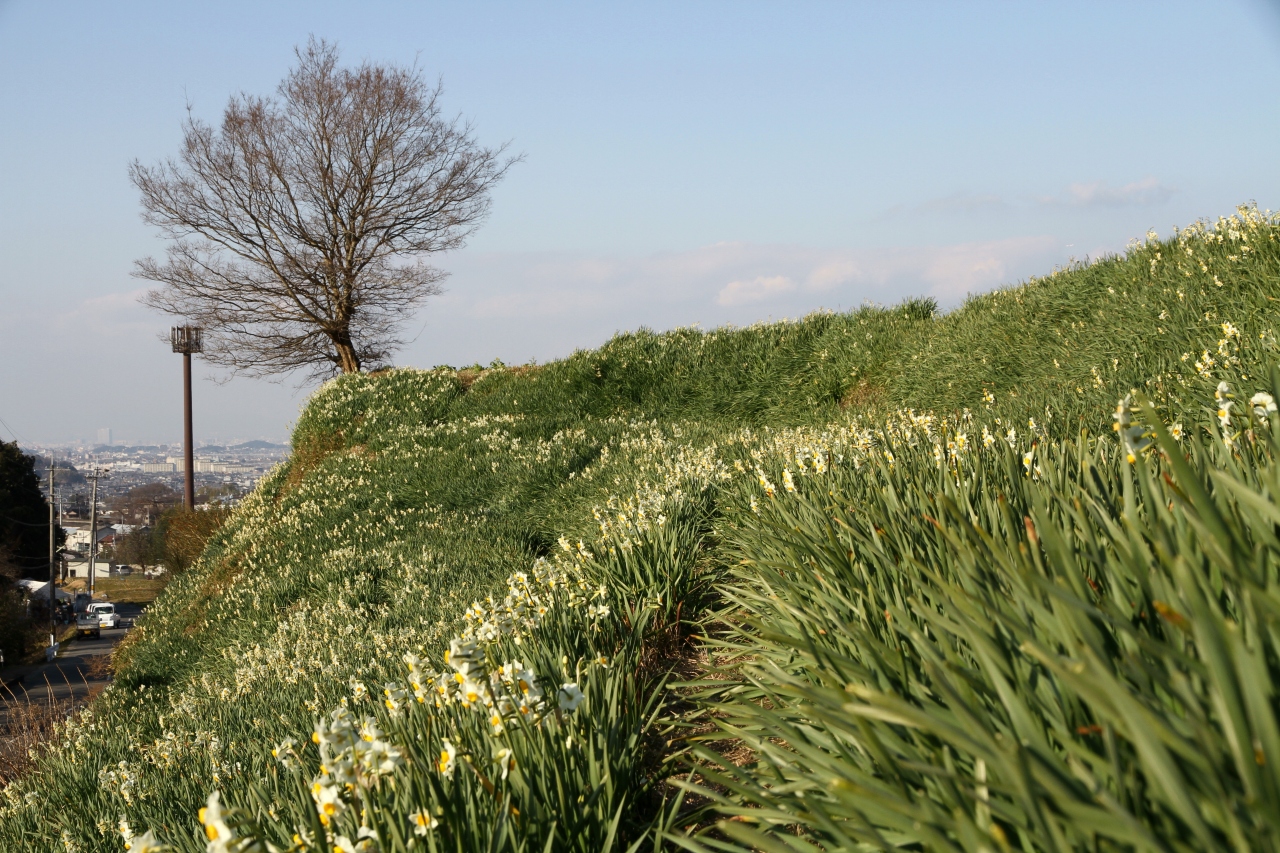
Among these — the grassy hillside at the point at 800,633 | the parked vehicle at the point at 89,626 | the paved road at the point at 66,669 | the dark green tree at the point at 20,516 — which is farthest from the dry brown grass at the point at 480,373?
the parked vehicle at the point at 89,626

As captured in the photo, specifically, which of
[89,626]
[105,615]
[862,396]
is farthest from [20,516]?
[862,396]

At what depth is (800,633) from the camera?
119 inches

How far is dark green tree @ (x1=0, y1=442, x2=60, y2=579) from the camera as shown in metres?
46.7

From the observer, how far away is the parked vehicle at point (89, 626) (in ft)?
180

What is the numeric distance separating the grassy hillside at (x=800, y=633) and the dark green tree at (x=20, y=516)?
45623 millimetres

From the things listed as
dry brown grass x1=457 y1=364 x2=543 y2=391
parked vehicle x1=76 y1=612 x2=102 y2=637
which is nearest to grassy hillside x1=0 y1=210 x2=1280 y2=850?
dry brown grass x1=457 y1=364 x2=543 y2=391

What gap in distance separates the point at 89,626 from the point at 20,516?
12.0 m

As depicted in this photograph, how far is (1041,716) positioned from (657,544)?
3028 mm

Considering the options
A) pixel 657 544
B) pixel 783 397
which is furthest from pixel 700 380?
pixel 657 544

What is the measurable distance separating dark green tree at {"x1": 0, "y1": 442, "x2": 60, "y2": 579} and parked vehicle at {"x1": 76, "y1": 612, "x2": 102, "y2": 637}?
4.90 meters

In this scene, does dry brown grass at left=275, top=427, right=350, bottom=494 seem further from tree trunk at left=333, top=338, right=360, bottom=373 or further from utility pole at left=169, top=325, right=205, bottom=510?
utility pole at left=169, top=325, right=205, bottom=510

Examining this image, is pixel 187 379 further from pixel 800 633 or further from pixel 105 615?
pixel 800 633

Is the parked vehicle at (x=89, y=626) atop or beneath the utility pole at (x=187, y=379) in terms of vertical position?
beneath

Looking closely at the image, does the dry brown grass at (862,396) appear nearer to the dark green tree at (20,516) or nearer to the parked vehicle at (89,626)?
the dark green tree at (20,516)
